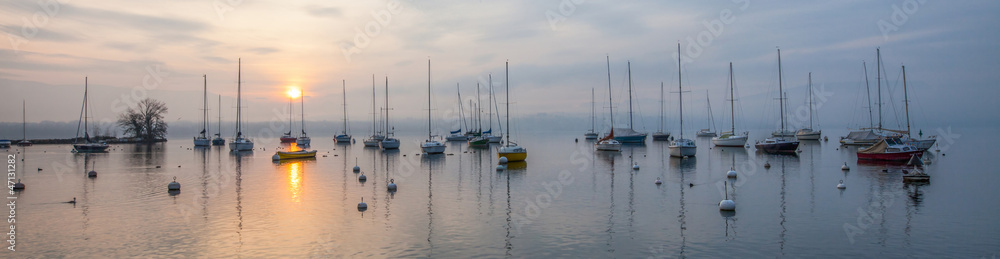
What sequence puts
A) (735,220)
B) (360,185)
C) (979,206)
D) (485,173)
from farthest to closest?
1. (485,173)
2. (360,185)
3. (979,206)
4. (735,220)

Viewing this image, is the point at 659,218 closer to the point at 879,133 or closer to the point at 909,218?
the point at 909,218

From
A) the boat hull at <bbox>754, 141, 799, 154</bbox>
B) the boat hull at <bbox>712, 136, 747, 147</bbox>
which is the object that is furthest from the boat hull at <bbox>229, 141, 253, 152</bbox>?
the boat hull at <bbox>754, 141, 799, 154</bbox>

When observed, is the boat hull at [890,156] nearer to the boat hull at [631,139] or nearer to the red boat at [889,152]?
the red boat at [889,152]

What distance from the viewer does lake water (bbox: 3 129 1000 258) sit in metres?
18.5

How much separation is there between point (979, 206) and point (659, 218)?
15723mm

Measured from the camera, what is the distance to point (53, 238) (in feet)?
66.0

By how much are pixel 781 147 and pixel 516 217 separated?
57685mm

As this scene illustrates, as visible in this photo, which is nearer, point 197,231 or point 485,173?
point 197,231

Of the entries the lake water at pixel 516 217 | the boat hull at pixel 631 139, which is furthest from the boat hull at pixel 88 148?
the boat hull at pixel 631 139

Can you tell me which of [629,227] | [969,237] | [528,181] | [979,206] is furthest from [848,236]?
[528,181]

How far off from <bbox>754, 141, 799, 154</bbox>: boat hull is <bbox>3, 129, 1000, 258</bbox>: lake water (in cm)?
2814

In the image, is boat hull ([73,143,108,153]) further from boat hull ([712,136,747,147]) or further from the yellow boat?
boat hull ([712,136,747,147])

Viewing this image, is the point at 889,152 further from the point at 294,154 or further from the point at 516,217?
the point at 294,154

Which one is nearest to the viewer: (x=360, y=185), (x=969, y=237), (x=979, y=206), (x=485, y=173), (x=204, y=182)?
(x=969, y=237)
